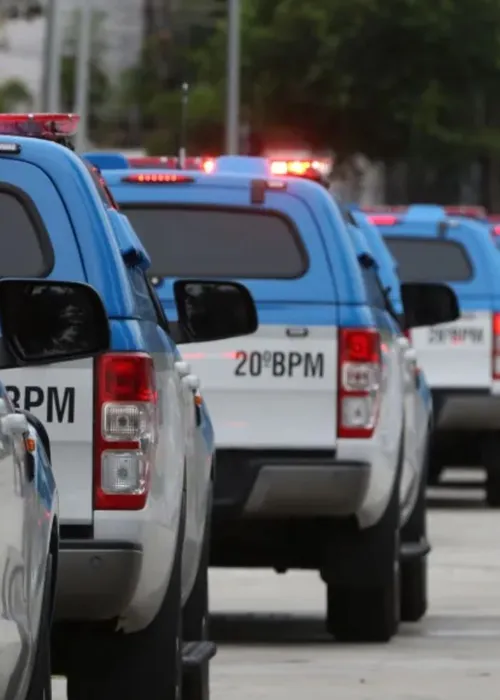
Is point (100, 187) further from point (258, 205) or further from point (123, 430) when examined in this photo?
point (258, 205)

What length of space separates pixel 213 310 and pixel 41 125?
0.99 m

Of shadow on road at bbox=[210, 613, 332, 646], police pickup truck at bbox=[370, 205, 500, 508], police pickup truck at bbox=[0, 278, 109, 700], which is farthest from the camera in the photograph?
police pickup truck at bbox=[370, 205, 500, 508]

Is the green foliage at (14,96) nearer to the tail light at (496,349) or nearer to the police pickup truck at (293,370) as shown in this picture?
the tail light at (496,349)

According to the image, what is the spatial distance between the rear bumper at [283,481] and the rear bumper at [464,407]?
9.20 metres

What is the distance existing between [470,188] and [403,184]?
7.14m

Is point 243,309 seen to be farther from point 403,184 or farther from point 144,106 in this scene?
point 403,184

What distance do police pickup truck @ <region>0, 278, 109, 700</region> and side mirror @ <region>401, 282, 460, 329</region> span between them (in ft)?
22.0

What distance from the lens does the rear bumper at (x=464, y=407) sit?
20.6 metres

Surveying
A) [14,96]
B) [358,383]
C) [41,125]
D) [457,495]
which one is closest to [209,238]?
[358,383]

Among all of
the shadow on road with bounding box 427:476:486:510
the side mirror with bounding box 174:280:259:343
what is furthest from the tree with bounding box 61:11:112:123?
the side mirror with bounding box 174:280:259:343

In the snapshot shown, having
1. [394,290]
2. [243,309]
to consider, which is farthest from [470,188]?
[243,309]

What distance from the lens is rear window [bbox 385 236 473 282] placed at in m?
20.7

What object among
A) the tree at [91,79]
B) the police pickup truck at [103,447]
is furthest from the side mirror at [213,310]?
the tree at [91,79]

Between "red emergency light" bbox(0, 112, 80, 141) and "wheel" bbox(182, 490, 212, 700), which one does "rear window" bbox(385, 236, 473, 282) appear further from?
"red emergency light" bbox(0, 112, 80, 141)
